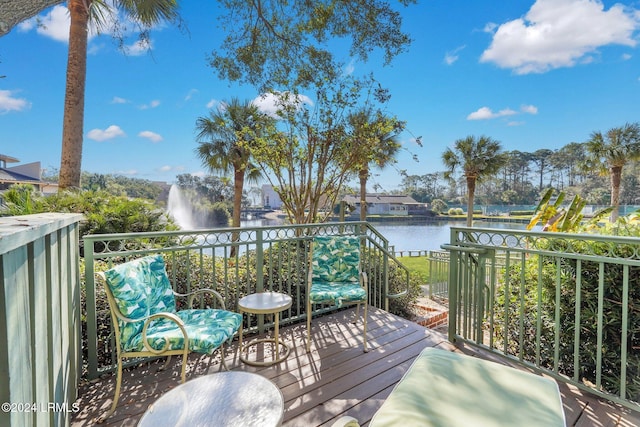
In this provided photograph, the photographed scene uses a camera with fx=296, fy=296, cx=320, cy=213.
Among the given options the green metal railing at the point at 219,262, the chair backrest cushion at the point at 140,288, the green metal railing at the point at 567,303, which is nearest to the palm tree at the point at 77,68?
the green metal railing at the point at 219,262

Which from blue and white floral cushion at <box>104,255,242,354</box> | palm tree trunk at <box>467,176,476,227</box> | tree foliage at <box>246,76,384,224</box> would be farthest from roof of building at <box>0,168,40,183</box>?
palm tree trunk at <box>467,176,476,227</box>

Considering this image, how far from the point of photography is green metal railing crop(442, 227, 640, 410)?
2.14 metres

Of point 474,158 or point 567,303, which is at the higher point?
point 474,158

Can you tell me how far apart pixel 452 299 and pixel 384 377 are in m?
1.16

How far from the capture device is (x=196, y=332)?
2188mm

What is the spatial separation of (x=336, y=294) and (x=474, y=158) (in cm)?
1633

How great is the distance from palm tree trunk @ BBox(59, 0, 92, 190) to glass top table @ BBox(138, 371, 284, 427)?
6.36m

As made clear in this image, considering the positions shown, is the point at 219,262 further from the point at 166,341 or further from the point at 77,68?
the point at 77,68

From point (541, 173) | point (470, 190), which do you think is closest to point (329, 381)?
point (470, 190)

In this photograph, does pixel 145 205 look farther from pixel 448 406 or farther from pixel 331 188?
pixel 448 406

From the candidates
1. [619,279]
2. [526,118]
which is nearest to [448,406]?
[619,279]

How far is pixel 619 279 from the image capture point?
225 cm

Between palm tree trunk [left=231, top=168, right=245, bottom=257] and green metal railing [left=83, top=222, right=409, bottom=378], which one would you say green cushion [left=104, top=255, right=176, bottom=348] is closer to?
green metal railing [left=83, top=222, right=409, bottom=378]

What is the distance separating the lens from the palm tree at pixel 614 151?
14.5 meters
